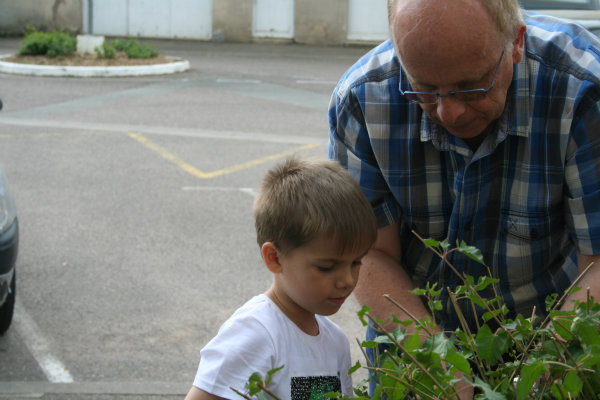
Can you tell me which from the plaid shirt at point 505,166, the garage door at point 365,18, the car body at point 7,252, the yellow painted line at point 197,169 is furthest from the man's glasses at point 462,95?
the garage door at point 365,18

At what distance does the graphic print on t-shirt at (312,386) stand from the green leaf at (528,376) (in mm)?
788

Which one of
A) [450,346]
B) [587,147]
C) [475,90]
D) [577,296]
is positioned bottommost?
[577,296]

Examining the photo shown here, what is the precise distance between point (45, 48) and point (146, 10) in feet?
21.2

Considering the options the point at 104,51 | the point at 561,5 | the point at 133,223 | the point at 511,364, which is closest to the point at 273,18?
the point at 104,51

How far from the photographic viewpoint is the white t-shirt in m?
1.81

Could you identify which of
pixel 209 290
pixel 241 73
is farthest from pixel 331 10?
pixel 209 290

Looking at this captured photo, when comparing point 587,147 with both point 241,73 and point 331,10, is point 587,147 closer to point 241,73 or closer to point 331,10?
point 241,73

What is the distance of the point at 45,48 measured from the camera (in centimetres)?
1603

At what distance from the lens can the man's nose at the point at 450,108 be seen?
182 centimetres

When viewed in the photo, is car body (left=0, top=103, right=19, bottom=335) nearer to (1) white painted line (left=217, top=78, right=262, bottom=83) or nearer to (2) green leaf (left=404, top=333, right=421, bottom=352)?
(2) green leaf (left=404, top=333, right=421, bottom=352)

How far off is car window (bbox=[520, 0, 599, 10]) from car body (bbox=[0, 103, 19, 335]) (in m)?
4.25

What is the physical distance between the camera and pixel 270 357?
1.87 metres

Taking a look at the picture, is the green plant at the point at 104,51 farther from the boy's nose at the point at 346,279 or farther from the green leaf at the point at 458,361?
the green leaf at the point at 458,361

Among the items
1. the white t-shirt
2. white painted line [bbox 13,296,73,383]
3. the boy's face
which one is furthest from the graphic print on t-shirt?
white painted line [bbox 13,296,73,383]
